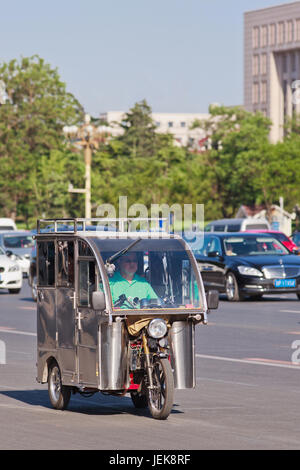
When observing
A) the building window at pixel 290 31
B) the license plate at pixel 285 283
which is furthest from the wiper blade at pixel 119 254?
the building window at pixel 290 31

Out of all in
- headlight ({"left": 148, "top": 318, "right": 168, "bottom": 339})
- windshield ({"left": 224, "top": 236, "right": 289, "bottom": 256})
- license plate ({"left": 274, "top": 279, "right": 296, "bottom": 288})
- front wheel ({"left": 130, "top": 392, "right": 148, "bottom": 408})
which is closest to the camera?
headlight ({"left": 148, "top": 318, "right": 168, "bottom": 339})

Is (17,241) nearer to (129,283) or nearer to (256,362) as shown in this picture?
(256,362)

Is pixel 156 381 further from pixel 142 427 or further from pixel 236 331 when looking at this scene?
pixel 236 331

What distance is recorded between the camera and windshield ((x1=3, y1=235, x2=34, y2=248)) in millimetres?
47406

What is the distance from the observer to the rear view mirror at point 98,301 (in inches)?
414

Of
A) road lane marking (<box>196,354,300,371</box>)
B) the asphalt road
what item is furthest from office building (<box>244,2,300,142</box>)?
road lane marking (<box>196,354,300,371</box>)

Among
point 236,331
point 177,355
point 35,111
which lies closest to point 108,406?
point 177,355

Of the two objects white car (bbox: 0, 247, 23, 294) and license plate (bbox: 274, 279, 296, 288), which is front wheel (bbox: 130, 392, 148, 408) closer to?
license plate (bbox: 274, 279, 296, 288)

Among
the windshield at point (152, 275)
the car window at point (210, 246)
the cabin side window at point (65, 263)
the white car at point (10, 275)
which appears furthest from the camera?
the white car at point (10, 275)

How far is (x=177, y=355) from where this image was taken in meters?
10.9

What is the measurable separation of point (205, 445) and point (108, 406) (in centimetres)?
274

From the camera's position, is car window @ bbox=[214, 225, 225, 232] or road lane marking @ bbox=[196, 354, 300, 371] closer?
road lane marking @ bbox=[196, 354, 300, 371]

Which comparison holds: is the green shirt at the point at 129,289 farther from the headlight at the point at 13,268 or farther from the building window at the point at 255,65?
the building window at the point at 255,65

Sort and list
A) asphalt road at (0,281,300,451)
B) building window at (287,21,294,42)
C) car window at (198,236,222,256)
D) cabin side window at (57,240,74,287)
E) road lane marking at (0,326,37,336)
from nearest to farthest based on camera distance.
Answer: asphalt road at (0,281,300,451)
cabin side window at (57,240,74,287)
road lane marking at (0,326,37,336)
car window at (198,236,222,256)
building window at (287,21,294,42)
